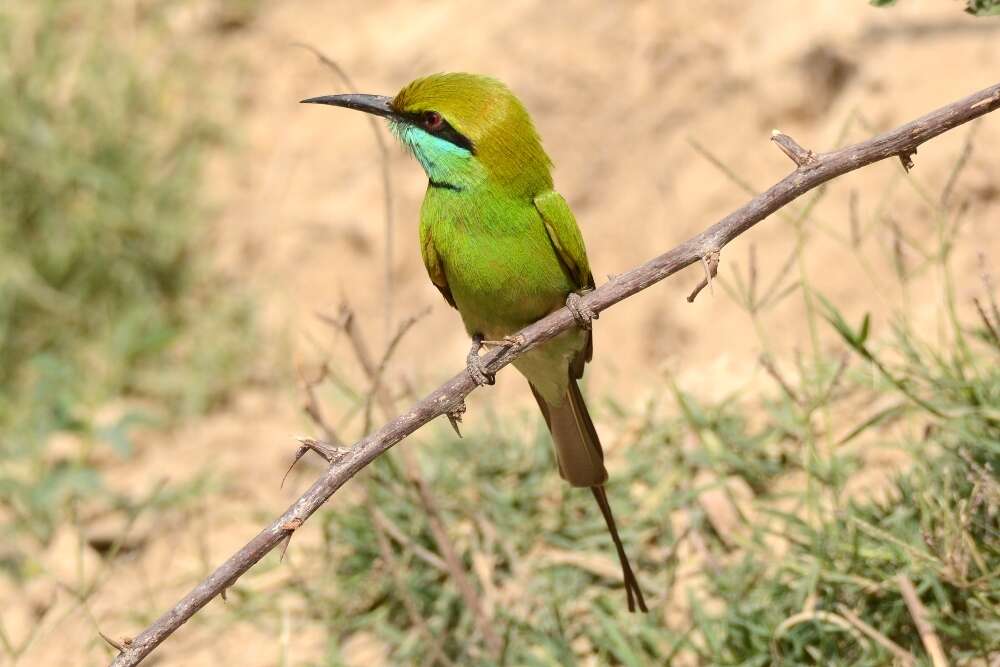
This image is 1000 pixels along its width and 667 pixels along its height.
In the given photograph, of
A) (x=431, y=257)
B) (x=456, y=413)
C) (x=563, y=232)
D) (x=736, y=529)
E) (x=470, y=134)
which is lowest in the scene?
(x=736, y=529)

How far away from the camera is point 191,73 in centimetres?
500

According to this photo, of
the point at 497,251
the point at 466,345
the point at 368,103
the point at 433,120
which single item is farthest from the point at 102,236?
the point at 497,251

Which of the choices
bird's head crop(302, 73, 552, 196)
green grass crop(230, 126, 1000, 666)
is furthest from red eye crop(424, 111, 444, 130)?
green grass crop(230, 126, 1000, 666)

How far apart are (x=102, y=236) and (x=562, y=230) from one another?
2.72 m

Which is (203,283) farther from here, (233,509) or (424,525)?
(424,525)

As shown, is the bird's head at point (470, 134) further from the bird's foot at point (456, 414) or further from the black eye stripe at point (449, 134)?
the bird's foot at point (456, 414)

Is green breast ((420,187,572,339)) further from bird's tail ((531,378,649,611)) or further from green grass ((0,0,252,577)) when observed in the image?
green grass ((0,0,252,577))

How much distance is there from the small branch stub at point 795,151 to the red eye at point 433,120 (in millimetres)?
851

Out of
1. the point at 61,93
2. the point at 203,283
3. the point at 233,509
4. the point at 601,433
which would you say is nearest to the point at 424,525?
the point at 601,433

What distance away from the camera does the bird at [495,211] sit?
7.48 ft

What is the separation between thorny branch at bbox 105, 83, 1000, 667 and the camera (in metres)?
1.54

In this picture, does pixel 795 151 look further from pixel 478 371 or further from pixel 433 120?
pixel 433 120

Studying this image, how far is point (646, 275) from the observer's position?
5.50 feet

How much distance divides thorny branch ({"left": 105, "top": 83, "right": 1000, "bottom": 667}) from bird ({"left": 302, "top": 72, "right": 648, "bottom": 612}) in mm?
483
